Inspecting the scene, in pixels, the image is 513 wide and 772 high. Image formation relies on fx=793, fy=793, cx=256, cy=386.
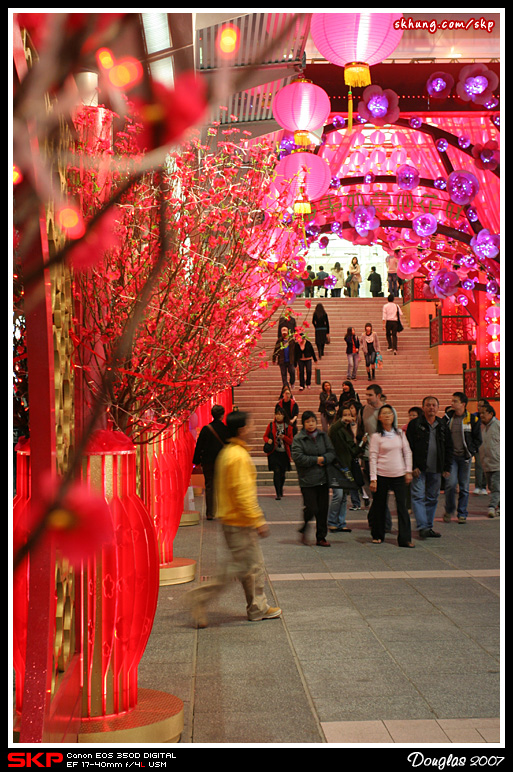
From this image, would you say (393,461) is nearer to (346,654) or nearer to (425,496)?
(425,496)

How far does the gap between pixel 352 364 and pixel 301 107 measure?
1492 cm

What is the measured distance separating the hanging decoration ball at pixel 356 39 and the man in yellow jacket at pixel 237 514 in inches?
116

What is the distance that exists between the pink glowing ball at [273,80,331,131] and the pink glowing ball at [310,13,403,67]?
2.09m

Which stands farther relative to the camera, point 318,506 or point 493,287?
point 493,287

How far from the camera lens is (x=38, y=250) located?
1.99m

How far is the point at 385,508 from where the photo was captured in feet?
30.6

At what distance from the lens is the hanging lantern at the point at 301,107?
8484 millimetres

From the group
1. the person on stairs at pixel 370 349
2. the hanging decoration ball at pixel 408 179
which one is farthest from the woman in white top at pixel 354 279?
the hanging decoration ball at pixel 408 179

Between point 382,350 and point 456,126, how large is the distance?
875 cm

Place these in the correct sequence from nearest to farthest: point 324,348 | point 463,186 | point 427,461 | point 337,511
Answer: point 427,461, point 337,511, point 463,186, point 324,348

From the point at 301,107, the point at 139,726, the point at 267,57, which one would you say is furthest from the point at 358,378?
the point at 267,57

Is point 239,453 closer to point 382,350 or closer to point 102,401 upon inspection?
point 102,401
